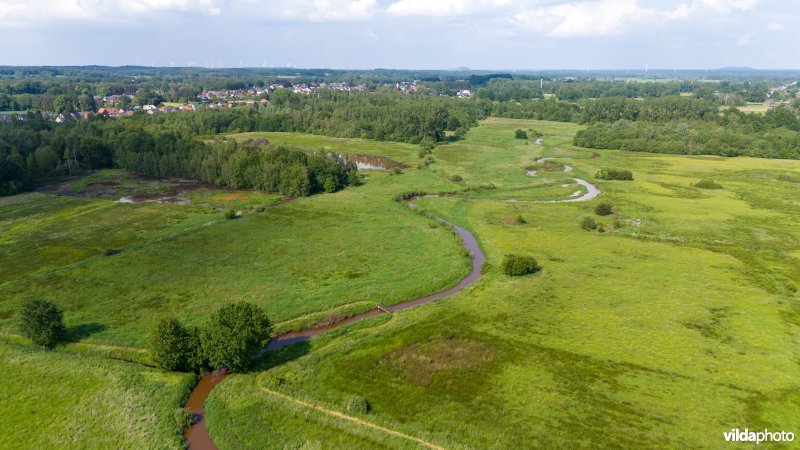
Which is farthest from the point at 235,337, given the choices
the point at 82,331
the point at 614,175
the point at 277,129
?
the point at 277,129

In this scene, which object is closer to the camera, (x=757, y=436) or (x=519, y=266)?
(x=757, y=436)

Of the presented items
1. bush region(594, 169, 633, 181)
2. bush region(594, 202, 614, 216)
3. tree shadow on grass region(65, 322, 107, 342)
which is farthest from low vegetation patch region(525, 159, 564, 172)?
tree shadow on grass region(65, 322, 107, 342)

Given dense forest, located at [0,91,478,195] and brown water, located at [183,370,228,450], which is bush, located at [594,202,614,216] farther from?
brown water, located at [183,370,228,450]

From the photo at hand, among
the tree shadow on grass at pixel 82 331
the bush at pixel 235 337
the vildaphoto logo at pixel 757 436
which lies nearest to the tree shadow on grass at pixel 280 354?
the bush at pixel 235 337

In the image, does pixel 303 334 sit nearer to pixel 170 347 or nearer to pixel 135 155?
pixel 170 347

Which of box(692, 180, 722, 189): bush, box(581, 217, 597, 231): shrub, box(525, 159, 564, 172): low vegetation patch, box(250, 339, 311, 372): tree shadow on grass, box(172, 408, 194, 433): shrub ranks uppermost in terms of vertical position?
box(525, 159, 564, 172): low vegetation patch

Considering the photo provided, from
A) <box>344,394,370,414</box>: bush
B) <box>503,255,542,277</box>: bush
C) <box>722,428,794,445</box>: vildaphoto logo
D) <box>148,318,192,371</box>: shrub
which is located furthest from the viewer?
<box>503,255,542,277</box>: bush
